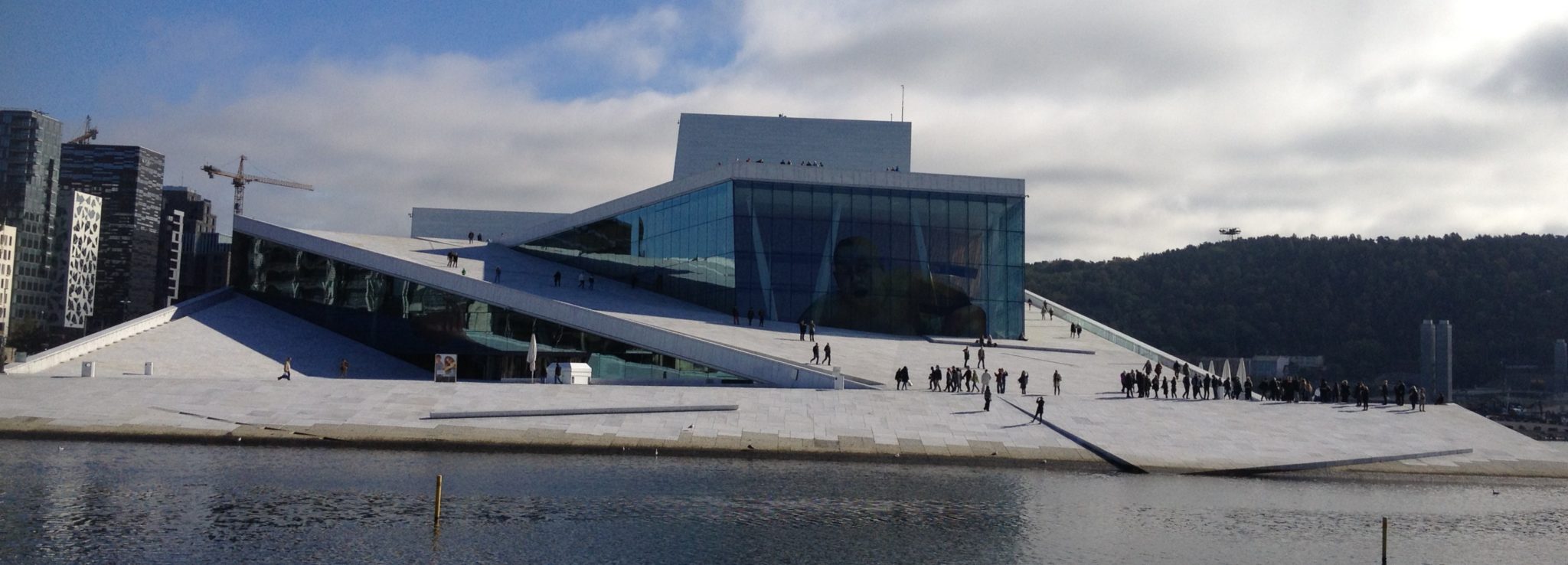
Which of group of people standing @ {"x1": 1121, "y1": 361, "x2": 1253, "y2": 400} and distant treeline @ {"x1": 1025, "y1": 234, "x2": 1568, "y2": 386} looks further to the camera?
distant treeline @ {"x1": 1025, "y1": 234, "x2": 1568, "y2": 386}

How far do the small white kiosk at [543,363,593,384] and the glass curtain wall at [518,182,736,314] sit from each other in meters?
12.9

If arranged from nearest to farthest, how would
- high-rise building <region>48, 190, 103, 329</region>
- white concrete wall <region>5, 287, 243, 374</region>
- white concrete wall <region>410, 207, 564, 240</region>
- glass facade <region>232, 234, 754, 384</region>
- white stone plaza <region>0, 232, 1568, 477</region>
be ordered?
white stone plaza <region>0, 232, 1568, 477</region>
white concrete wall <region>5, 287, 243, 374</region>
glass facade <region>232, 234, 754, 384</region>
white concrete wall <region>410, 207, 564, 240</region>
high-rise building <region>48, 190, 103, 329</region>

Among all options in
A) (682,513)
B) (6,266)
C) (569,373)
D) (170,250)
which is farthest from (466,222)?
(170,250)

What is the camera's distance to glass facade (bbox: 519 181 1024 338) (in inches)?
1909

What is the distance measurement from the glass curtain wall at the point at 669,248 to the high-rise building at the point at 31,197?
8543cm

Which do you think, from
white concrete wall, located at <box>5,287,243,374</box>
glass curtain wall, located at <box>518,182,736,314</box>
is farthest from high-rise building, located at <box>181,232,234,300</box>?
glass curtain wall, located at <box>518,182,736,314</box>

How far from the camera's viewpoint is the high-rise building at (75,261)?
12588 cm

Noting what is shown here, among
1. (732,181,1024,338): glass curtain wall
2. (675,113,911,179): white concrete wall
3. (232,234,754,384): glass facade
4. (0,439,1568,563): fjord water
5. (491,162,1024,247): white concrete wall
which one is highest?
(675,113,911,179): white concrete wall

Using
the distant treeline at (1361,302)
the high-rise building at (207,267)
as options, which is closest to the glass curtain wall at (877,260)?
the high-rise building at (207,267)

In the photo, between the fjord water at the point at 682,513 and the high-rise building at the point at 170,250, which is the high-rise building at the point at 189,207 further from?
the fjord water at the point at 682,513

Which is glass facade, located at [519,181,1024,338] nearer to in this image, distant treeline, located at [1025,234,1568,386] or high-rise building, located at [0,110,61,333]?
distant treeline, located at [1025,234,1568,386]

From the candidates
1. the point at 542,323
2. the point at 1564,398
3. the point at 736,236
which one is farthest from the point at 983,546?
the point at 1564,398

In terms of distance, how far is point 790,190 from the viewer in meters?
48.9

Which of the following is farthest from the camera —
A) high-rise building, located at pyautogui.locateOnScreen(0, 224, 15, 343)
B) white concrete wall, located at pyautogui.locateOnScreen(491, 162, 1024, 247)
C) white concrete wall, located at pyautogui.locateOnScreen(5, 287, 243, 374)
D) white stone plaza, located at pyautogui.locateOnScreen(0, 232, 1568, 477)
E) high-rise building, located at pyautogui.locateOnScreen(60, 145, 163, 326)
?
high-rise building, located at pyautogui.locateOnScreen(60, 145, 163, 326)
